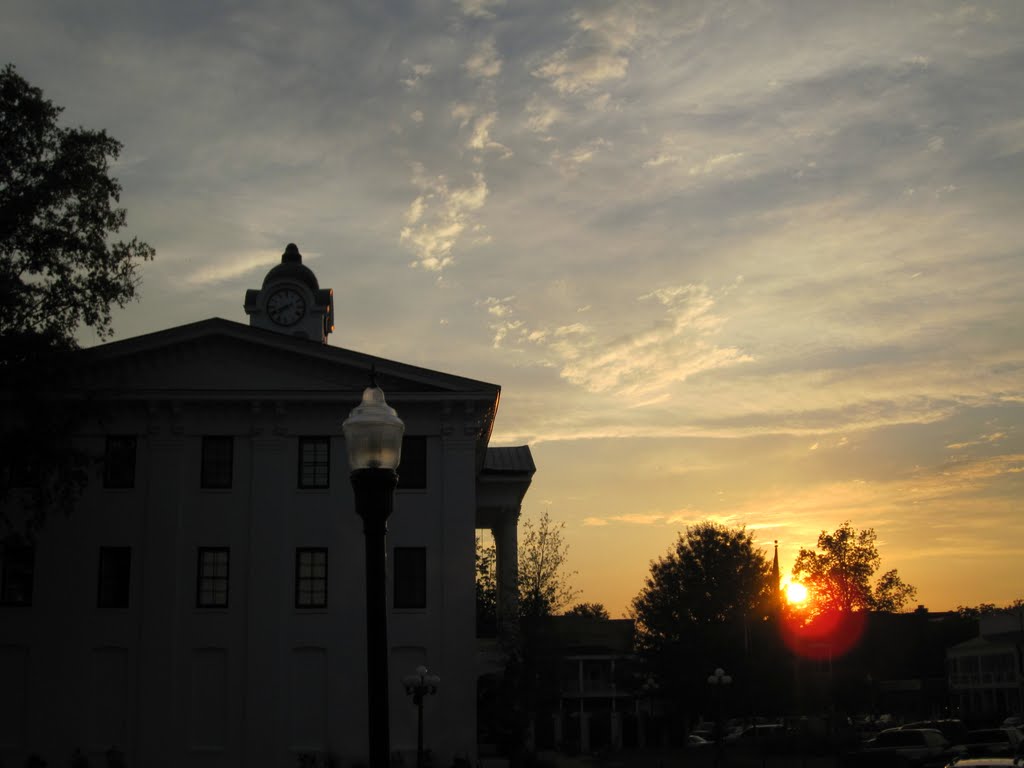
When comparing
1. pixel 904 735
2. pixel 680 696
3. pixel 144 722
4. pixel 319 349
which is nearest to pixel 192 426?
pixel 319 349

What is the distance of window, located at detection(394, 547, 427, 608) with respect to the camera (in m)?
38.0

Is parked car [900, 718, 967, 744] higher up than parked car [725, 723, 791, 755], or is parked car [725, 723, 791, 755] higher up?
parked car [900, 718, 967, 744]

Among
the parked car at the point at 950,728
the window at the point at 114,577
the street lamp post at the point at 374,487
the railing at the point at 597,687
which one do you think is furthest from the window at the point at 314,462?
the railing at the point at 597,687

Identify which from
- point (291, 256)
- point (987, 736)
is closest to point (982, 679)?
point (987, 736)

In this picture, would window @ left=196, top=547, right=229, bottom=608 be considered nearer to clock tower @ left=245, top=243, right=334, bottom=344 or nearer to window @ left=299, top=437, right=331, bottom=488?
window @ left=299, top=437, right=331, bottom=488

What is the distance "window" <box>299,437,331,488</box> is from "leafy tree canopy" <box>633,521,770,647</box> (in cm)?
3583

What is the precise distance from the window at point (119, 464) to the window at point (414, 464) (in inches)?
350

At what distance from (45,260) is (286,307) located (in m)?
16.8

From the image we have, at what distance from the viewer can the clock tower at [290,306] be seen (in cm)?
4816

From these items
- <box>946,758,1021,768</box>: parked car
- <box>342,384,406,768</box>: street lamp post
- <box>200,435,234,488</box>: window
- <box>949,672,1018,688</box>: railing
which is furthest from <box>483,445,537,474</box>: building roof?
<box>949,672,1018,688</box>: railing

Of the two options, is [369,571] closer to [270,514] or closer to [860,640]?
[270,514]

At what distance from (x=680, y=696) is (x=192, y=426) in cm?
3847

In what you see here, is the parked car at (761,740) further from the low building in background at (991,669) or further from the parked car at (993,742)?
the low building in background at (991,669)

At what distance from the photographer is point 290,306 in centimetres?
4859
